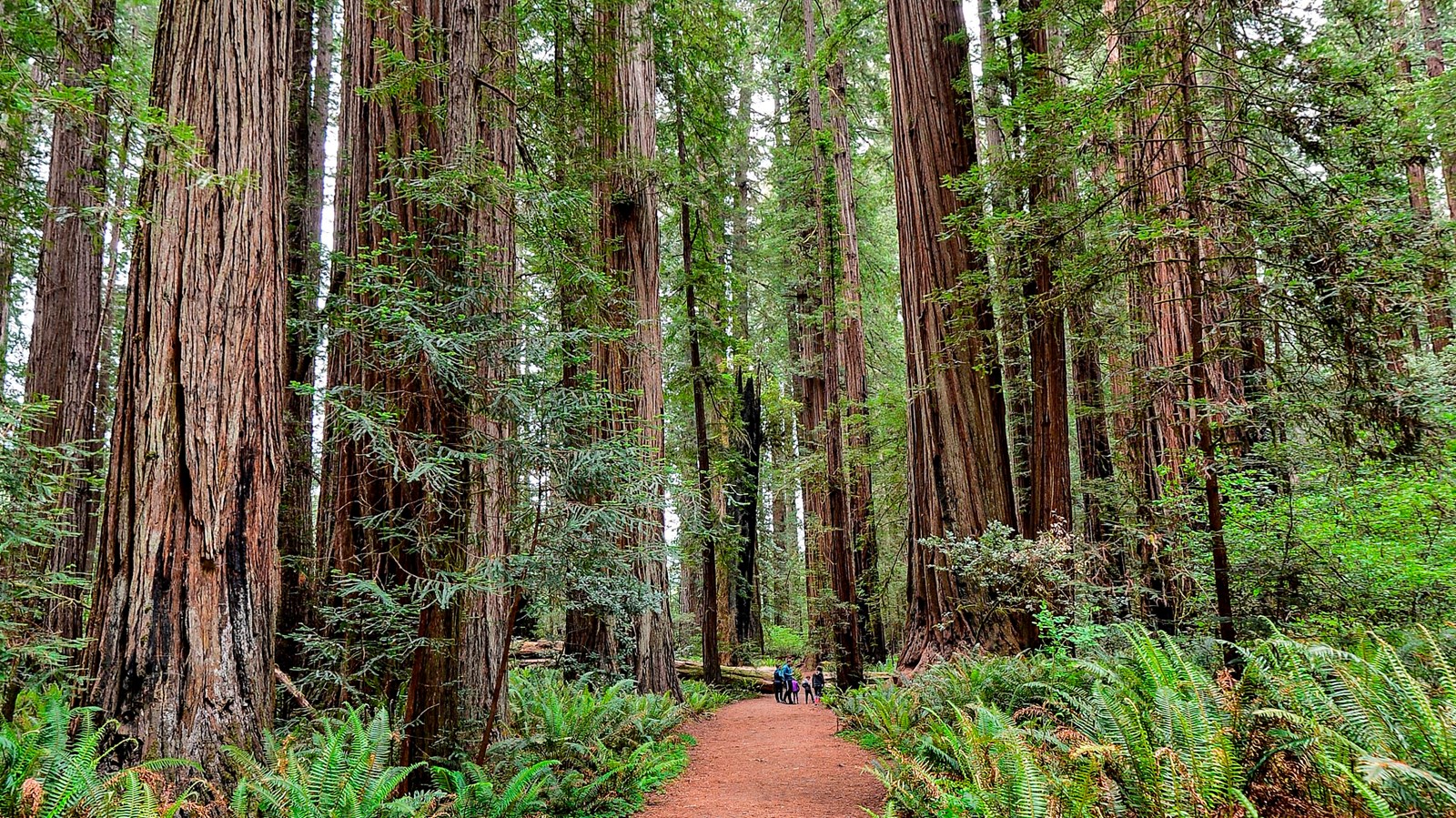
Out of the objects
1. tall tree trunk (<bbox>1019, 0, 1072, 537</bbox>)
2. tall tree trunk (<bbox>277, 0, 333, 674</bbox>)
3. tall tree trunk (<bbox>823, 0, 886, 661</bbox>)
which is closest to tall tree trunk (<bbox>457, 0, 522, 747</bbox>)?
tall tree trunk (<bbox>277, 0, 333, 674</bbox>)

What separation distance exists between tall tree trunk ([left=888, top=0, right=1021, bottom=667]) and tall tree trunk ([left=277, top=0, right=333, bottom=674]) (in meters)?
5.53

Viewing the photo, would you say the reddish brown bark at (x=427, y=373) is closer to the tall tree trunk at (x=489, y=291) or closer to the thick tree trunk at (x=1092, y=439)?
the tall tree trunk at (x=489, y=291)

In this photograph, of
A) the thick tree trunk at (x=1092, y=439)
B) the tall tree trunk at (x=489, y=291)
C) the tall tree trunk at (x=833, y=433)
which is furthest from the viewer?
the tall tree trunk at (x=833, y=433)

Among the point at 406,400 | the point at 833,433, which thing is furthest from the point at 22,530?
the point at 833,433

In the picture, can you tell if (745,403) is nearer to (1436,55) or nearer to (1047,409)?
(1047,409)

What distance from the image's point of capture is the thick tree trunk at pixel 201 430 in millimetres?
3615

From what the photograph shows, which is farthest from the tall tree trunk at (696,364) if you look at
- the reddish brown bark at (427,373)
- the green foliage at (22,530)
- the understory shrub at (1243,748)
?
the understory shrub at (1243,748)

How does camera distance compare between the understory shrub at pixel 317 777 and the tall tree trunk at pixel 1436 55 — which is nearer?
the understory shrub at pixel 317 777

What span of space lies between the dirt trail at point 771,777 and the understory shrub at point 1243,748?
3.57 ft

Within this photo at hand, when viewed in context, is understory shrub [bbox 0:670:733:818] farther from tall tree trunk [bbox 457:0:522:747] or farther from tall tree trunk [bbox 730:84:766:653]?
tall tree trunk [bbox 730:84:766:653]

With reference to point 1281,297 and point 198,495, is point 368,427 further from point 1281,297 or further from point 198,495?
point 1281,297

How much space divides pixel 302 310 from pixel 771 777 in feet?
18.2

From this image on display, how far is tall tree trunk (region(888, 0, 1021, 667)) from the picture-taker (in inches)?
272

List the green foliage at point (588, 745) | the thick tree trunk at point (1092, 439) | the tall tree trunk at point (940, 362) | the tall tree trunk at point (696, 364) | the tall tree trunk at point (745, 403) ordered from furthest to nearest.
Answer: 1. the tall tree trunk at point (745, 403)
2. the tall tree trunk at point (696, 364)
3. the thick tree trunk at point (1092, 439)
4. the tall tree trunk at point (940, 362)
5. the green foliage at point (588, 745)
